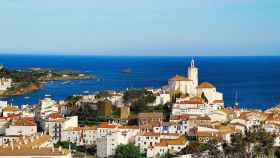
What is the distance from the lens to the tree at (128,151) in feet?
90.7

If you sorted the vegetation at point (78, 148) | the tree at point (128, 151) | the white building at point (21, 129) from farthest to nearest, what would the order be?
the white building at point (21, 129)
the vegetation at point (78, 148)
the tree at point (128, 151)

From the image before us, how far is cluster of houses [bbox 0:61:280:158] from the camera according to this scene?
92.5 ft

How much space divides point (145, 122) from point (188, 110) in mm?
2733

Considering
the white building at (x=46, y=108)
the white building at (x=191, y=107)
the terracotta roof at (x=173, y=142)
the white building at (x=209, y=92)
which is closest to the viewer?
the terracotta roof at (x=173, y=142)

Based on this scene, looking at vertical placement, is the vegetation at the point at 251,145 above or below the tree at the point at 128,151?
above

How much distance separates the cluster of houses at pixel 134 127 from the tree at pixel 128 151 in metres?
0.56

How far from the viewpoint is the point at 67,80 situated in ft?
283

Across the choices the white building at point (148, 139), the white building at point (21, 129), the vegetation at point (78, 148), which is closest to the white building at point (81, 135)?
the vegetation at point (78, 148)

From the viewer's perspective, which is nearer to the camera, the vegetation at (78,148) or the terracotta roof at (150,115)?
the vegetation at (78,148)

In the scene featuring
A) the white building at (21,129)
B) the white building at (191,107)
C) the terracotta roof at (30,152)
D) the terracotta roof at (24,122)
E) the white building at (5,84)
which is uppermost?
the white building at (191,107)

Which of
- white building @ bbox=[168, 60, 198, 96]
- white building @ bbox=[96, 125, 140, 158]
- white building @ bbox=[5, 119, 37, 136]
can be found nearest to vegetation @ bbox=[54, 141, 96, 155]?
white building @ bbox=[96, 125, 140, 158]

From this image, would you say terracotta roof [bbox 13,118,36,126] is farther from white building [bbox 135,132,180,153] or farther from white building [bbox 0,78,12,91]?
white building [bbox 0,78,12,91]

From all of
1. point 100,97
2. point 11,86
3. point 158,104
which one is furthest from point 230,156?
point 11,86

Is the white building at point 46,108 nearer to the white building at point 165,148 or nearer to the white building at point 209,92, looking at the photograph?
the white building at point 165,148
